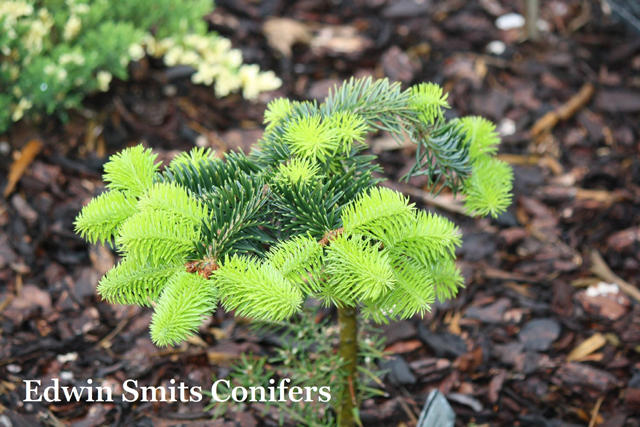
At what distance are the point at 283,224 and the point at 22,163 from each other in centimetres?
184

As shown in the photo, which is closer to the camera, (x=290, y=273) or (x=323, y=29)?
(x=290, y=273)

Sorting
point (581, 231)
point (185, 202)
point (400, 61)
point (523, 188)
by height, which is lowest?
Answer: point (185, 202)

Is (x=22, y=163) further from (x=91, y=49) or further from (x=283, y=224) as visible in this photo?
(x=283, y=224)

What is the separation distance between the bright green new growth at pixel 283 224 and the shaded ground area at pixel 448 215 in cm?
86

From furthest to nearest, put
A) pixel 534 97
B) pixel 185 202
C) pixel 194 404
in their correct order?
pixel 534 97
pixel 194 404
pixel 185 202

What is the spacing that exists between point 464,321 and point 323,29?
2.07 m

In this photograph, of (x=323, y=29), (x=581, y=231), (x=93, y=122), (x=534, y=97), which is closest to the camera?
(x=581, y=231)

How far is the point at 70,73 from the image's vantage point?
2.57 metres

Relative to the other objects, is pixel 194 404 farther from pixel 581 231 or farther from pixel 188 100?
pixel 581 231

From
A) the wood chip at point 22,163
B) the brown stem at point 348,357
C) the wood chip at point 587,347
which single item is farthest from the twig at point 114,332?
the wood chip at point 587,347

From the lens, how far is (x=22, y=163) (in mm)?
2717

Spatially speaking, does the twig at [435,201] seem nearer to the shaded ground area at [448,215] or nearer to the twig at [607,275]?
the shaded ground area at [448,215]

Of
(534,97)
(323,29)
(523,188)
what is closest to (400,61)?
(323,29)

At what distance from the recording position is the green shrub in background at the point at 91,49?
2523 mm
